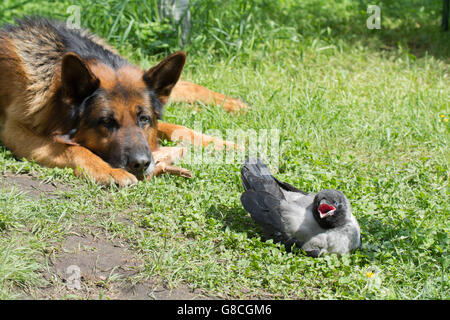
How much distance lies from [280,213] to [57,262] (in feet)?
4.67

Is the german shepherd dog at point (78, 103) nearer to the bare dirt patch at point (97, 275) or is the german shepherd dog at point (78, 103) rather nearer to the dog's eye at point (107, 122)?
the dog's eye at point (107, 122)

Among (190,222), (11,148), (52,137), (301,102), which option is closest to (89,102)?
(52,137)

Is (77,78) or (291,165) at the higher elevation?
(77,78)

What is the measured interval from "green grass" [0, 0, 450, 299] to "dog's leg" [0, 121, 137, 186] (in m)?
0.09

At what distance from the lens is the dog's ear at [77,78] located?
3984 mm

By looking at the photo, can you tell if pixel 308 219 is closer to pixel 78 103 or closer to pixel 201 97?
pixel 78 103

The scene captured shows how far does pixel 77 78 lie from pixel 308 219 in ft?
7.15

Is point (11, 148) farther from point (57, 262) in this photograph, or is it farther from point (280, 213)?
point (280, 213)

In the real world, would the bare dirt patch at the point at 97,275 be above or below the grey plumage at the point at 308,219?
below

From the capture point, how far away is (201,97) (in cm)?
587

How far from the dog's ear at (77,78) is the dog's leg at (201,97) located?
5.57 ft

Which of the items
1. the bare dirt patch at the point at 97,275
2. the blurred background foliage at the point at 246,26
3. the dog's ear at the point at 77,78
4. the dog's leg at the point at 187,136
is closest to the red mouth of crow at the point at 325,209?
the bare dirt patch at the point at 97,275

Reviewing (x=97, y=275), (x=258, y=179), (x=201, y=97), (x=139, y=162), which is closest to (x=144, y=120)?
(x=139, y=162)
